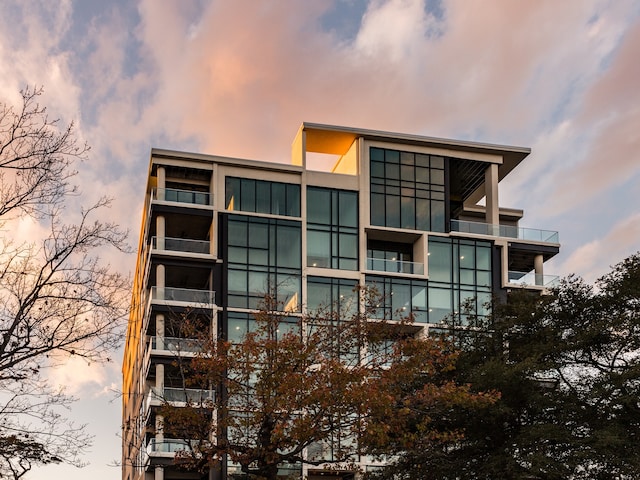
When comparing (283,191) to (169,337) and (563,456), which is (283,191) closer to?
(169,337)

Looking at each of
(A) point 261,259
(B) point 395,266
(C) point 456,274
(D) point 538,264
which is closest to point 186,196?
(A) point 261,259

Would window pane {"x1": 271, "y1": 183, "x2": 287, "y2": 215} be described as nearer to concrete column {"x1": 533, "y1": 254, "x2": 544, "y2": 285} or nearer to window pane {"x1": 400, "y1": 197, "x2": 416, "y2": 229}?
window pane {"x1": 400, "y1": 197, "x2": 416, "y2": 229}

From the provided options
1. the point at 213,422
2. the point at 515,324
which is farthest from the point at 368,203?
the point at 213,422

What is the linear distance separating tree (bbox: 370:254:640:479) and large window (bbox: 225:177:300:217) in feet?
71.7

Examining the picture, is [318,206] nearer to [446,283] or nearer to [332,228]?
[332,228]

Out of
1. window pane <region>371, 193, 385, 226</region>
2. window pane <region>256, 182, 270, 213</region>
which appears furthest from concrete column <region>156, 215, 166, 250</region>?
window pane <region>371, 193, 385, 226</region>

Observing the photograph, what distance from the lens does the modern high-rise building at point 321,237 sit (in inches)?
2076

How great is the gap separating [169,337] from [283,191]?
11.2 m

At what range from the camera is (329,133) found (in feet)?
187

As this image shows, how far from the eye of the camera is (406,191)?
57.2m

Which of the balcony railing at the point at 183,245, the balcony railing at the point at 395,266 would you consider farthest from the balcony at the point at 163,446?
the balcony railing at the point at 395,266

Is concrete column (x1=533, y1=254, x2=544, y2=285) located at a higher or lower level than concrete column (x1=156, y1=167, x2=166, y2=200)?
lower

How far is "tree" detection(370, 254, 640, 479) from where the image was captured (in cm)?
3022

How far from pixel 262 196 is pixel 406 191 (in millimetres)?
9318
